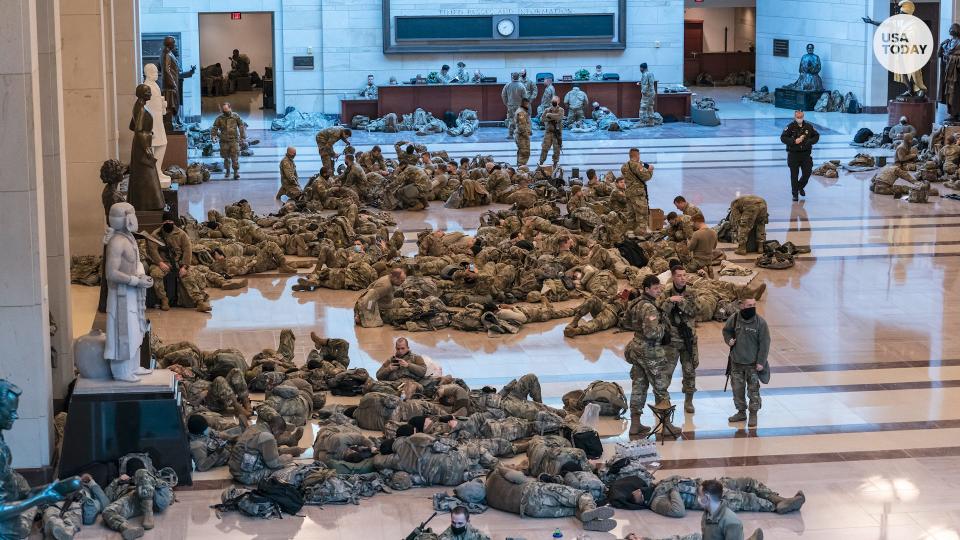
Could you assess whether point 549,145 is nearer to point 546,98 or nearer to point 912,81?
point 546,98

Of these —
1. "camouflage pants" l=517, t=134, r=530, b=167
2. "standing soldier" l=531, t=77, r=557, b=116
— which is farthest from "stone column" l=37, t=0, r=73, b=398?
"standing soldier" l=531, t=77, r=557, b=116

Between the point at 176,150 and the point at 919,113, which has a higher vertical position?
the point at 919,113

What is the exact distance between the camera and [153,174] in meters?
20.5

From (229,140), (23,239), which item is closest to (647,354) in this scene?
(23,239)

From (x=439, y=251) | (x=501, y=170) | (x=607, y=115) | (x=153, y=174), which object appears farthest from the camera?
(x=607, y=115)

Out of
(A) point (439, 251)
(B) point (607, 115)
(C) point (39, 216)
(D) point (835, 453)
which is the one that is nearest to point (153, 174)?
(A) point (439, 251)

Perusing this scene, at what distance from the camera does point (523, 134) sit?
31219 millimetres

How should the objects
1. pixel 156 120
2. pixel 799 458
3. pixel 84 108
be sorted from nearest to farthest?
1. pixel 799 458
2. pixel 84 108
3. pixel 156 120

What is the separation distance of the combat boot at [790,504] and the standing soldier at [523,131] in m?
19.1

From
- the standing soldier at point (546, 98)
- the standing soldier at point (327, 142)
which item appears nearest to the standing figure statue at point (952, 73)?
the standing soldier at point (546, 98)

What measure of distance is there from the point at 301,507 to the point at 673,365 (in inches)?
166

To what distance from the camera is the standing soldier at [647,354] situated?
47.1 ft

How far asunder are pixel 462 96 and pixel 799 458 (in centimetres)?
2841

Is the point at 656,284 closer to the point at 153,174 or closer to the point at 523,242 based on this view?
the point at 523,242
